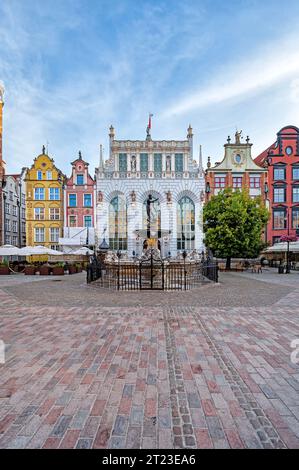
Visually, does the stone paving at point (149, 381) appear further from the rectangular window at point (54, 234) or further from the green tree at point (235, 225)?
the rectangular window at point (54, 234)

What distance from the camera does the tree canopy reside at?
25.5 metres

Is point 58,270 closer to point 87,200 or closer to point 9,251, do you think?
point 9,251

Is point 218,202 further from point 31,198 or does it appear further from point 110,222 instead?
point 31,198

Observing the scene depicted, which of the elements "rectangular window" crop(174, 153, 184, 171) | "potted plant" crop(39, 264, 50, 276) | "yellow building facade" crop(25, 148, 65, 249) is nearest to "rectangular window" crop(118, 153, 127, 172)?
"rectangular window" crop(174, 153, 184, 171)

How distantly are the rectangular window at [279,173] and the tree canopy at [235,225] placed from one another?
40.4ft

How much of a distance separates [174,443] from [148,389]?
986 mm

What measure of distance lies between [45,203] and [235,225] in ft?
84.7

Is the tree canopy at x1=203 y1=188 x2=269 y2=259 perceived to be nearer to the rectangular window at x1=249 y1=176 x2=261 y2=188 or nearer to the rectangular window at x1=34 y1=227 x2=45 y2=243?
the rectangular window at x1=249 y1=176 x2=261 y2=188

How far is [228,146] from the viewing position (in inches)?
1435

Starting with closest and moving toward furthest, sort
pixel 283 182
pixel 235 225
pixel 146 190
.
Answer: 1. pixel 235 225
2. pixel 283 182
3. pixel 146 190

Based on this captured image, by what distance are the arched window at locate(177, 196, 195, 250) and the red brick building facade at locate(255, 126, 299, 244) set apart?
10.7m

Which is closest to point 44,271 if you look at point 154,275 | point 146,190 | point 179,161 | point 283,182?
point 154,275

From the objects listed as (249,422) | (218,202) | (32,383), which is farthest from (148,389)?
(218,202)

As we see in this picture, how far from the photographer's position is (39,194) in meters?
36.5
